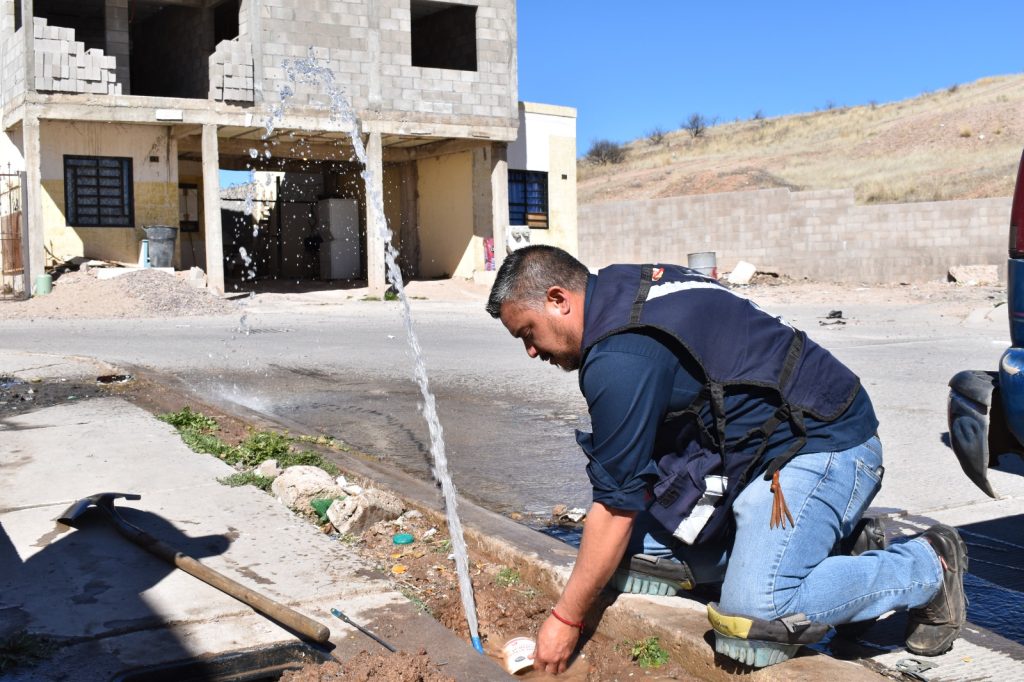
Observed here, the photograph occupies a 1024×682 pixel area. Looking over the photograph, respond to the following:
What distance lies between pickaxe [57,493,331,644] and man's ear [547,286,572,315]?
1.11m

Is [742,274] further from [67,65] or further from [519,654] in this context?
[519,654]

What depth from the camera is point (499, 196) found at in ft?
84.9

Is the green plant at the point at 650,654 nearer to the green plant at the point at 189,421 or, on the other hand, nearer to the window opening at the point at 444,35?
the green plant at the point at 189,421

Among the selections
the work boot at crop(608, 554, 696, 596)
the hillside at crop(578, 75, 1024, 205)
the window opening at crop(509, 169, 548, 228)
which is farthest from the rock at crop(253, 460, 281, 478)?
the hillside at crop(578, 75, 1024, 205)

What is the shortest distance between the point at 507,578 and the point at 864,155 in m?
46.7

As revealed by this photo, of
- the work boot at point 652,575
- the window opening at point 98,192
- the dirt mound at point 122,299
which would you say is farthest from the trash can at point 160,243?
the work boot at point 652,575

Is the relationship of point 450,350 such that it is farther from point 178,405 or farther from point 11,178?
point 11,178

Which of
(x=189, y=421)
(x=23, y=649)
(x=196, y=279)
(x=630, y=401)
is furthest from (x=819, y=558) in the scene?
(x=196, y=279)

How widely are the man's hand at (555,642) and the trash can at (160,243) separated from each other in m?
20.1

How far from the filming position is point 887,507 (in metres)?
4.58

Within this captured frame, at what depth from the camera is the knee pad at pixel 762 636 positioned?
2715mm

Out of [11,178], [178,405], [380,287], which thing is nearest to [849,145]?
[380,287]

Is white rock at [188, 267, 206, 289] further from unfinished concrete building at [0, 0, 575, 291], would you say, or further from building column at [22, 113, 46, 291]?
building column at [22, 113, 46, 291]

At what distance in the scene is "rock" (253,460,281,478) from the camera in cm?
500
